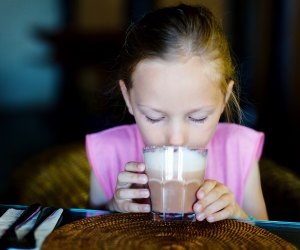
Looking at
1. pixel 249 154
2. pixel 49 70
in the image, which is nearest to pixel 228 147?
pixel 249 154

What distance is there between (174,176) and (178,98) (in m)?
0.23

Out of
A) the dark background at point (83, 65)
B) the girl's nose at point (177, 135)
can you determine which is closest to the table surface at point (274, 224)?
the girl's nose at point (177, 135)

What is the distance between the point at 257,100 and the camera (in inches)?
174

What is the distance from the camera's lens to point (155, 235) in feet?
2.97

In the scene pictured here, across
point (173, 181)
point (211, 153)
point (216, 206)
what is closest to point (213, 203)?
point (216, 206)

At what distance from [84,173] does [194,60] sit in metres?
0.70

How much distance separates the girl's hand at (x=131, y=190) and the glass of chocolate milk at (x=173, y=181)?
1.4 inches

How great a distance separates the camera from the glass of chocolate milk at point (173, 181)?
994 millimetres

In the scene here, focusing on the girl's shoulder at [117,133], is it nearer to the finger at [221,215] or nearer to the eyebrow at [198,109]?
the eyebrow at [198,109]

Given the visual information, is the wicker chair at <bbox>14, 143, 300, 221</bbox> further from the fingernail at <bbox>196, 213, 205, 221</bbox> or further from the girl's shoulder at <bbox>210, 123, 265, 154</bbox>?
the fingernail at <bbox>196, 213, 205, 221</bbox>

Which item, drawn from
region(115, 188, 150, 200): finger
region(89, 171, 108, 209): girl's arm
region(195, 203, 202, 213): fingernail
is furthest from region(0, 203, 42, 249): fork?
region(89, 171, 108, 209): girl's arm

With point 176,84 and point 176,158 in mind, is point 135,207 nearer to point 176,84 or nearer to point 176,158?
point 176,158

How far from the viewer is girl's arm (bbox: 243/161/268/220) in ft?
4.93

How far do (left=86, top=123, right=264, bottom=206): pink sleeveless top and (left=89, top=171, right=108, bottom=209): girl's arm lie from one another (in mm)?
20
